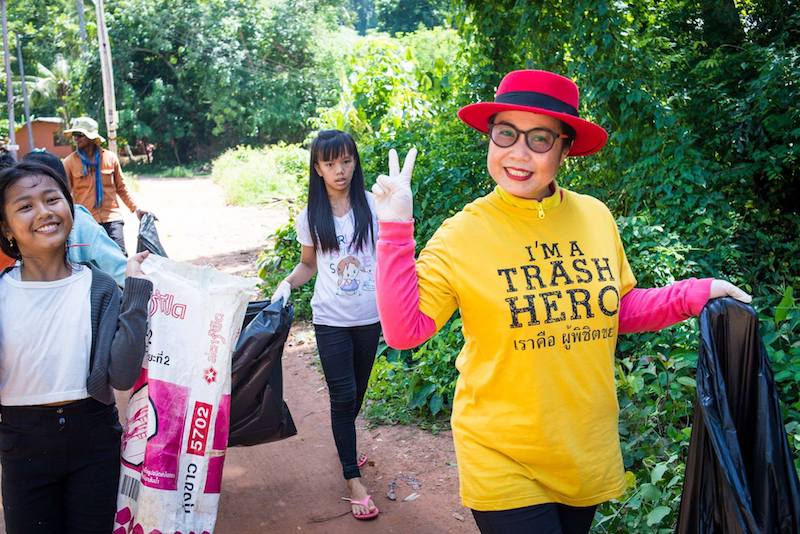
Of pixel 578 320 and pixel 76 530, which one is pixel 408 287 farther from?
pixel 76 530

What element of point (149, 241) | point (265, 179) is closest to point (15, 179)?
point (149, 241)

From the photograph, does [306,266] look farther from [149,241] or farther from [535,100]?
[535,100]

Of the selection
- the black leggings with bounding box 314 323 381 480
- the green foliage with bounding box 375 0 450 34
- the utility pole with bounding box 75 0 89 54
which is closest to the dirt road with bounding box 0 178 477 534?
the black leggings with bounding box 314 323 381 480

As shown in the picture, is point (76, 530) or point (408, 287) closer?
point (408, 287)

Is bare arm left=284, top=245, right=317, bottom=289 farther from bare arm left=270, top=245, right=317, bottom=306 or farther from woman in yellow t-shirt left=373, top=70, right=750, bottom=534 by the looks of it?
woman in yellow t-shirt left=373, top=70, right=750, bottom=534

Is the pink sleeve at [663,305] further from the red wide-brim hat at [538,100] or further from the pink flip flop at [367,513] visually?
the pink flip flop at [367,513]

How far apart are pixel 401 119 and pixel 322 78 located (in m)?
26.5

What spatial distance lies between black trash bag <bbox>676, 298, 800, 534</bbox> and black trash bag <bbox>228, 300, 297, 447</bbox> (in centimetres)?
200

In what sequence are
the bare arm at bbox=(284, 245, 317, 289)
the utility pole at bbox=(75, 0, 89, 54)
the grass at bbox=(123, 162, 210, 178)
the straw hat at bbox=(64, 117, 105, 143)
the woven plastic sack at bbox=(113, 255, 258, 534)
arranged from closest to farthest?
the woven plastic sack at bbox=(113, 255, 258, 534) < the bare arm at bbox=(284, 245, 317, 289) < the straw hat at bbox=(64, 117, 105, 143) < the grass at bbox=(123, 162, 210, 178) < the utility pole at bbox=(75, 0, 89, 54)

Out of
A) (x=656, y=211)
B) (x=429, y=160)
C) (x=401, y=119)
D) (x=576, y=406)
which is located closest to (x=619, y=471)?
(x=576, y=406)

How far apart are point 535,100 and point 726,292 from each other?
82 cm

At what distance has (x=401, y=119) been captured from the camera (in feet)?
33.8

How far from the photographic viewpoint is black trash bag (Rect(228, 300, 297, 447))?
3.66m

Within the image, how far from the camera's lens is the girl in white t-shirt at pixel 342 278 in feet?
14.1
